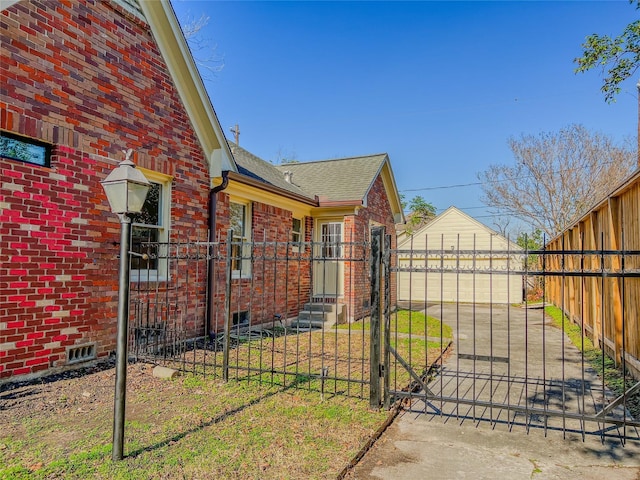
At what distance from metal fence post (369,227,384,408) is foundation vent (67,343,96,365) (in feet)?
13.1

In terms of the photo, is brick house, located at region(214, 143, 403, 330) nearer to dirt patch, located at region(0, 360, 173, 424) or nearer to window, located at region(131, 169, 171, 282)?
window, located at region(131, 169, 171, 282)

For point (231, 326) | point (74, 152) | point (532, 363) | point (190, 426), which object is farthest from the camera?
point (231, 326)

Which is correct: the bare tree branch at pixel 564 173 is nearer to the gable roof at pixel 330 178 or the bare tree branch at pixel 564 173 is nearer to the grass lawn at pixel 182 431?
the gable roof at pixel 330 178

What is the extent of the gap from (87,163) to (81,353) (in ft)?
8.78

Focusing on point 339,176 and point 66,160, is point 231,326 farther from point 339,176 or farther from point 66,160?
point 339,176

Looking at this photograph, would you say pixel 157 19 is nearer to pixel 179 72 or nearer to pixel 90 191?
pixel 179 72

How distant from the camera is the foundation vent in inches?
205

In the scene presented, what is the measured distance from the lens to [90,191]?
5523 mm

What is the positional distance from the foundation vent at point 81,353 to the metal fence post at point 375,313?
399 centimetres

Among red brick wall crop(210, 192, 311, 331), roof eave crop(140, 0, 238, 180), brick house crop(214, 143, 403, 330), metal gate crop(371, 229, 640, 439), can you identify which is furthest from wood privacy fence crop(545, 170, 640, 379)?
roof eave crop(140, 0, 238, 180)

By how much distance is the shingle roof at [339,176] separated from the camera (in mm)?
12203

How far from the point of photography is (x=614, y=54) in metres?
5.71

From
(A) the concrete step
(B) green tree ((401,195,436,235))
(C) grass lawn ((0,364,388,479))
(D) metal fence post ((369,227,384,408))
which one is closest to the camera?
(C) grass lawn ((0,364,388,479))

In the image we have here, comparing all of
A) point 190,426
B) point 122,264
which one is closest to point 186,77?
point 122,264
